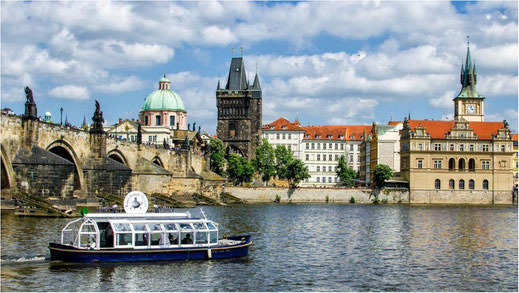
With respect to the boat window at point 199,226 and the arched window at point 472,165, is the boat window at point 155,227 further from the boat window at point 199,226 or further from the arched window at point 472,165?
the arched window at point 472,165

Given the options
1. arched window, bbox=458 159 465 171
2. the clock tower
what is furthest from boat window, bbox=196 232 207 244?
the clock tower

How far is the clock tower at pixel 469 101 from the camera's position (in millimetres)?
141625

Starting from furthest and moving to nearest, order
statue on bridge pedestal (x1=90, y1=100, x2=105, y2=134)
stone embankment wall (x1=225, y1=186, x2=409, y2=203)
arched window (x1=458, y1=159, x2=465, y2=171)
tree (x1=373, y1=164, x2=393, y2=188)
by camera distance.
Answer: arched window (x1=458, y1=159, x2=465, y2=171) < tree (x1=373, y1=164, x2=393, y2=188) < stone embankment wall (x1=225, y1=186, x2=409, y2=203) < statue on bridge pedestal (x1=90, y1=100, x2=105, y2=134)

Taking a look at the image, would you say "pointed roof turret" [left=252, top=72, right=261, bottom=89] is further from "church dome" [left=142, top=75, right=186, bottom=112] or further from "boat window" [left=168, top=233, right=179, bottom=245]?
"boat window" [left=168, top=233, right=179, bottom=245]

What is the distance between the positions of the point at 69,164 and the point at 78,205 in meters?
8.01

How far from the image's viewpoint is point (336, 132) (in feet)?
550

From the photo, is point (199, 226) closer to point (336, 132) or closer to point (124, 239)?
point (124, 239)

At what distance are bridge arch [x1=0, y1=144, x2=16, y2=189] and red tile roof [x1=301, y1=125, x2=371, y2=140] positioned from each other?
115 m

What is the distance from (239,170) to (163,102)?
30.8 m

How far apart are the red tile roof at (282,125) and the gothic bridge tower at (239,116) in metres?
10.2

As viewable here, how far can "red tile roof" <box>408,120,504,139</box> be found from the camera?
406 ft

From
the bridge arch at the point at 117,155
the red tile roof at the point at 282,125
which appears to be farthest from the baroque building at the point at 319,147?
the bridge arch at the point at 117,155

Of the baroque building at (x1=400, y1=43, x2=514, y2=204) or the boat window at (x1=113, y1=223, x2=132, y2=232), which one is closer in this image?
the boat window at (x1=113, y1=223, x2=132, y2=232)

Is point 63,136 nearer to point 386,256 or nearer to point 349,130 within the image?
point 386,256
